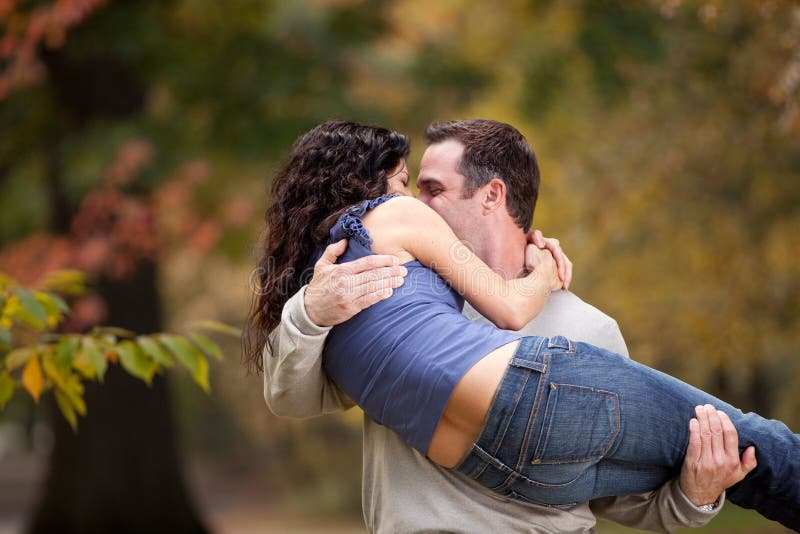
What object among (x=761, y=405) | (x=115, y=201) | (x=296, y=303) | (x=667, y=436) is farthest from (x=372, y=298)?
(x=761, y=405)

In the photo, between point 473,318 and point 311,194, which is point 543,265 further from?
point 311,194

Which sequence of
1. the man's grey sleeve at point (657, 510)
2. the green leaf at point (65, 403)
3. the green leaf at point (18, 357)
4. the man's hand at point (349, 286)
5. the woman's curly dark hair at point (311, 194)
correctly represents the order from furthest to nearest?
1. the green leaf at point (65, 403)
2. the green leaf at point (18, 357)
3. the woman's curly dark hair at point (311, 194)
4. the man's grey sleeve at point (657, 510)
5. the man's hand at point (349, 286)

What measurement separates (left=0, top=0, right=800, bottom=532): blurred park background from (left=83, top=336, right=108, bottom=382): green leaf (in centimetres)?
480

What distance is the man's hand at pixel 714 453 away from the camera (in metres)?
2.71

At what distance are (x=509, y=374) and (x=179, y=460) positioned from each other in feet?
25.3

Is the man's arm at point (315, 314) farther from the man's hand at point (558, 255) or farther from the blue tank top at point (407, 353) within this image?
the man's hand at point (558, 255)

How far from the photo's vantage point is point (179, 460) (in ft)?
31.9

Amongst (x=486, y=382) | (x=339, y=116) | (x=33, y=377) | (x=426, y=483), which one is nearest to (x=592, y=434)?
(x=486, y=382)

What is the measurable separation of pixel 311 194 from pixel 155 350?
2.90 feet

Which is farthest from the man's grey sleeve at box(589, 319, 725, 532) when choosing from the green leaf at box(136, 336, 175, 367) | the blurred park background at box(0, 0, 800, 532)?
the blurred park background at box(0, 0, 800, 532)

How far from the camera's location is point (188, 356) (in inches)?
137

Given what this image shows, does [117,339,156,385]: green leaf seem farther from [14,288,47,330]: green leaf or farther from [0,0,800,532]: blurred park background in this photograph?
[0,0,800,532]: blurred park background

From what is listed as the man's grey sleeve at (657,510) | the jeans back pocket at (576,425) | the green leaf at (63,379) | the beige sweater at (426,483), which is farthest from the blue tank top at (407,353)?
the green leaf at (63,379)

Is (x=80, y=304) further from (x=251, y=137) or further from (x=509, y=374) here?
(x=509, y=374)
